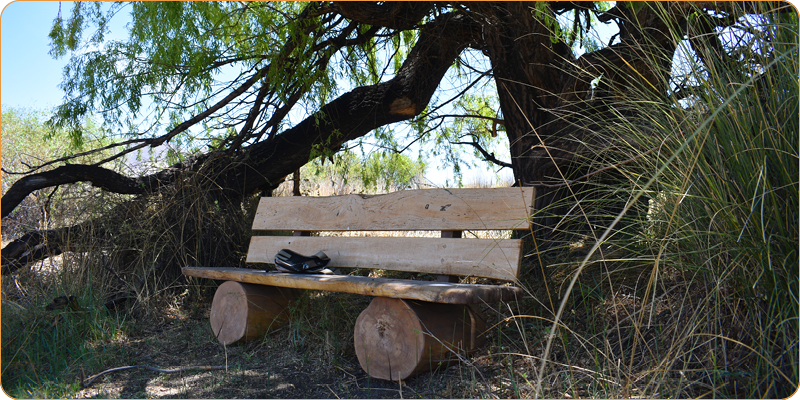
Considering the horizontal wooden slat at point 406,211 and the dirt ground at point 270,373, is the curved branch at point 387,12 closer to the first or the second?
the horizontal wooden slat at point 406,211

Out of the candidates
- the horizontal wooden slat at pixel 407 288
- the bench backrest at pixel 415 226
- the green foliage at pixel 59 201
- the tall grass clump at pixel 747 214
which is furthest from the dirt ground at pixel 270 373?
the green foliage at pixel 59 201

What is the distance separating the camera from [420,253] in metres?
2.77

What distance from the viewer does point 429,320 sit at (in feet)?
7.57

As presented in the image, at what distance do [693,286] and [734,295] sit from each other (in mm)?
287

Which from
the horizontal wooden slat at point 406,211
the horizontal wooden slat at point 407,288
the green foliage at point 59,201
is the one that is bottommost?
the horizontal wooden slat at point 407,288

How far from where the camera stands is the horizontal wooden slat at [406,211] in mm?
2547

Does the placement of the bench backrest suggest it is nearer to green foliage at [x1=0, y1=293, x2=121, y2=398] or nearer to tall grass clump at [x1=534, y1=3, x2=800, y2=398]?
tall grass clump at [x1=534, y1=3, x2=800, y2=398]

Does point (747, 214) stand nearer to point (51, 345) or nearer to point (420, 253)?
point (420, 253)

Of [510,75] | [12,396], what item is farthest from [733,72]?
[12,396]

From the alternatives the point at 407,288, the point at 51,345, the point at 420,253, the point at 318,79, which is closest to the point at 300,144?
the point at 318,79

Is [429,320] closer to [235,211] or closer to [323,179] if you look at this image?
[235,211]

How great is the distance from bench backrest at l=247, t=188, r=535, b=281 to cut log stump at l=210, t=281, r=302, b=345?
37 centimetres

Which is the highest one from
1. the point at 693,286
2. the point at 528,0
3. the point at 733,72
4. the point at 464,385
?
the point at 528,0

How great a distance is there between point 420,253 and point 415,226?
0.21 metres
